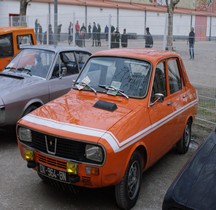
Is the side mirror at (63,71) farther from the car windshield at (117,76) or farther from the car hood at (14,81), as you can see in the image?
the car windshield at (117,76)

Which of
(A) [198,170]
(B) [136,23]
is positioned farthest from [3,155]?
(B) [136,23]

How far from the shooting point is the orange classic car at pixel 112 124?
373 cm

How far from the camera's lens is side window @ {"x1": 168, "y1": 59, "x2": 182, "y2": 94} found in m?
5.39

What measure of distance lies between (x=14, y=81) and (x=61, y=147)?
3.06 metres

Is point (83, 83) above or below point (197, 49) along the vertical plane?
below

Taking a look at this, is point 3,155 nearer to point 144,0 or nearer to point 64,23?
point 64,23

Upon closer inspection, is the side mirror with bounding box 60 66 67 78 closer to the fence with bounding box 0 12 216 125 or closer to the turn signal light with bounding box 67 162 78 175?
the fence with bounding box 0 12 216 125

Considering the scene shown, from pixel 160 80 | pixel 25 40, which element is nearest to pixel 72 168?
pixel 160 80

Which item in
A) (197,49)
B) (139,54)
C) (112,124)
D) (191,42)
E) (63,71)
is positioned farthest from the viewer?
(191,42)

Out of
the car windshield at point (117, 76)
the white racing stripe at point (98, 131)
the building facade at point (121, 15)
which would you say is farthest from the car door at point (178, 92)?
the building facade at point (121, 15)

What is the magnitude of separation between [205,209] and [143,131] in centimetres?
186

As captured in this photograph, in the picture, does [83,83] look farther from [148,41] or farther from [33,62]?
[148,41]

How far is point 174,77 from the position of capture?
18.2 ft

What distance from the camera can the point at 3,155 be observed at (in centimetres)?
580
